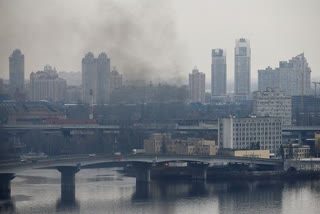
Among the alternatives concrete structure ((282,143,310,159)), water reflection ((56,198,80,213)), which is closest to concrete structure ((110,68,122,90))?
concrete structure ((282,143,310,159))

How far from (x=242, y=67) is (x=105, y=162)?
32724 mm

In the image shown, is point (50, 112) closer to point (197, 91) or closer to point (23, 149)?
point (23, 149)

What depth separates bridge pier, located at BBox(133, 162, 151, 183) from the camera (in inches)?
802

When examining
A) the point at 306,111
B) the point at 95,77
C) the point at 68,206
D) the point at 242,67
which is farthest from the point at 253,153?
the point at 242,67

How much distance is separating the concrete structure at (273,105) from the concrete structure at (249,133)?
5515 mm

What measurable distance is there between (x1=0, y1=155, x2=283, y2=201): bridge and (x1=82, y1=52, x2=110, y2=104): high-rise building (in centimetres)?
1762

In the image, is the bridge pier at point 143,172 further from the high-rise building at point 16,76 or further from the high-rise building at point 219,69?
the high-rise building at point 219,69

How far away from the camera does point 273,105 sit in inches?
1200

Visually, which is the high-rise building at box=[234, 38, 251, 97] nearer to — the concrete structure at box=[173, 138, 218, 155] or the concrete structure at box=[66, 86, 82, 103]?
the concrete structure at box=[66, 86, 82, 103]

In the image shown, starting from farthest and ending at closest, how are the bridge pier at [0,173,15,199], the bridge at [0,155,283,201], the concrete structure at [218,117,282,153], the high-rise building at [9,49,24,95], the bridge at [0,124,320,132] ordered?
the high-rise building at [9,49,24,95], the bridge at [0,124,320,132], the concrete structure at [218,117,282,153], the bridge at [0,155,283,201], the bridge pier at [0,173,15,199]

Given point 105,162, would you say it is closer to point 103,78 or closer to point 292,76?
point 103,78

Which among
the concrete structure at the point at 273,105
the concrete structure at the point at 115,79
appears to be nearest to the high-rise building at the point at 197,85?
the concrete structure at the point at 115,79

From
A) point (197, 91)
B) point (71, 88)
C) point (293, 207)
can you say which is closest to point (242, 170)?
point (293, 207)

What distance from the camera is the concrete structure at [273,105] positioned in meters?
30.2
